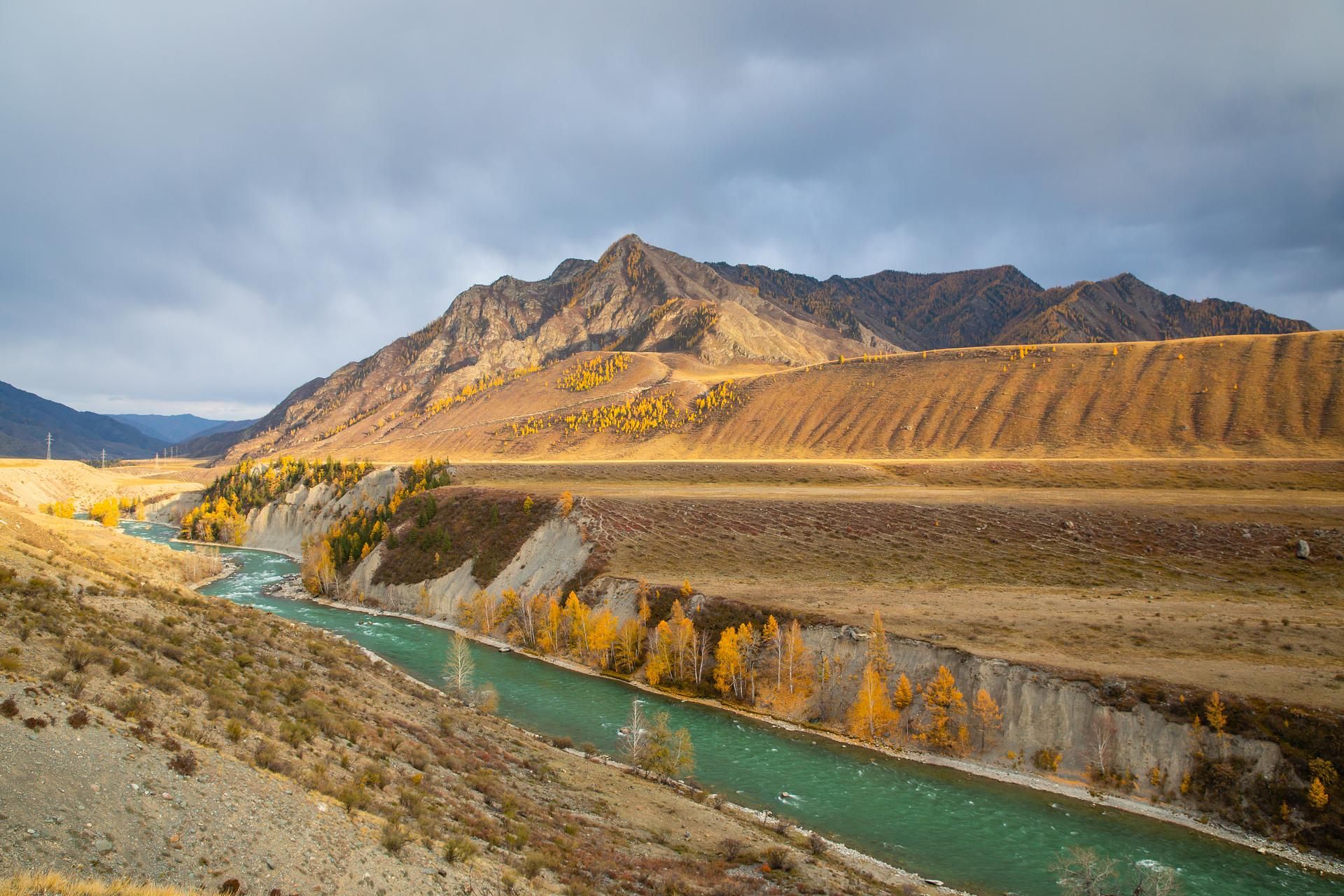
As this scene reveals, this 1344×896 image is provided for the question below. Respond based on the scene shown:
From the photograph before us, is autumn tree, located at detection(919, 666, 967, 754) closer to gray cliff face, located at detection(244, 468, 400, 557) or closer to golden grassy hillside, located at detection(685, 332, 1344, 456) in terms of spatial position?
golden grassy hillside, located at detection(685, 332, 1344, 456)

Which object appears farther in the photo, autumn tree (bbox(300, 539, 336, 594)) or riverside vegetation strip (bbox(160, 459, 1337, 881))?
autumn tree (bbox(300, 539, 336, 594))

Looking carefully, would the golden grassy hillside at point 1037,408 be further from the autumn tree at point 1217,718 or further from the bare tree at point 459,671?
the bare tree at point 459,671

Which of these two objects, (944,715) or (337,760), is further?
(944,715)

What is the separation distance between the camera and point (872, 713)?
4619 centimetres

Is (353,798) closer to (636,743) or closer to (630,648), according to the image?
(636,743)

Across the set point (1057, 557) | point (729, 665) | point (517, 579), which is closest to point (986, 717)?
point (729, 665)

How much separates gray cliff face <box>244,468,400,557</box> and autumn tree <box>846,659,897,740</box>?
95412 millimetres

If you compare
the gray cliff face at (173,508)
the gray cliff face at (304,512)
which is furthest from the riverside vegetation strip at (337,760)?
the gray cliff face at (173,508)

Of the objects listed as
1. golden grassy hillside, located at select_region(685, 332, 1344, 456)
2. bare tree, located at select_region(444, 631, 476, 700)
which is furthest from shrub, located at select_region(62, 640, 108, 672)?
golden grassy hillside, located at select_region(685, 332, 1344, 456)

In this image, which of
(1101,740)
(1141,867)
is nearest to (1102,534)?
(1101,740)

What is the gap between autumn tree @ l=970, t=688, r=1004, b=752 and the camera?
43156mm

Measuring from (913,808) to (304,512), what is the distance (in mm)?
130881

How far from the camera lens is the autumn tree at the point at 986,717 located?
142 feet

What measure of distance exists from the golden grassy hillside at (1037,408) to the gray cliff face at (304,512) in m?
60.8
